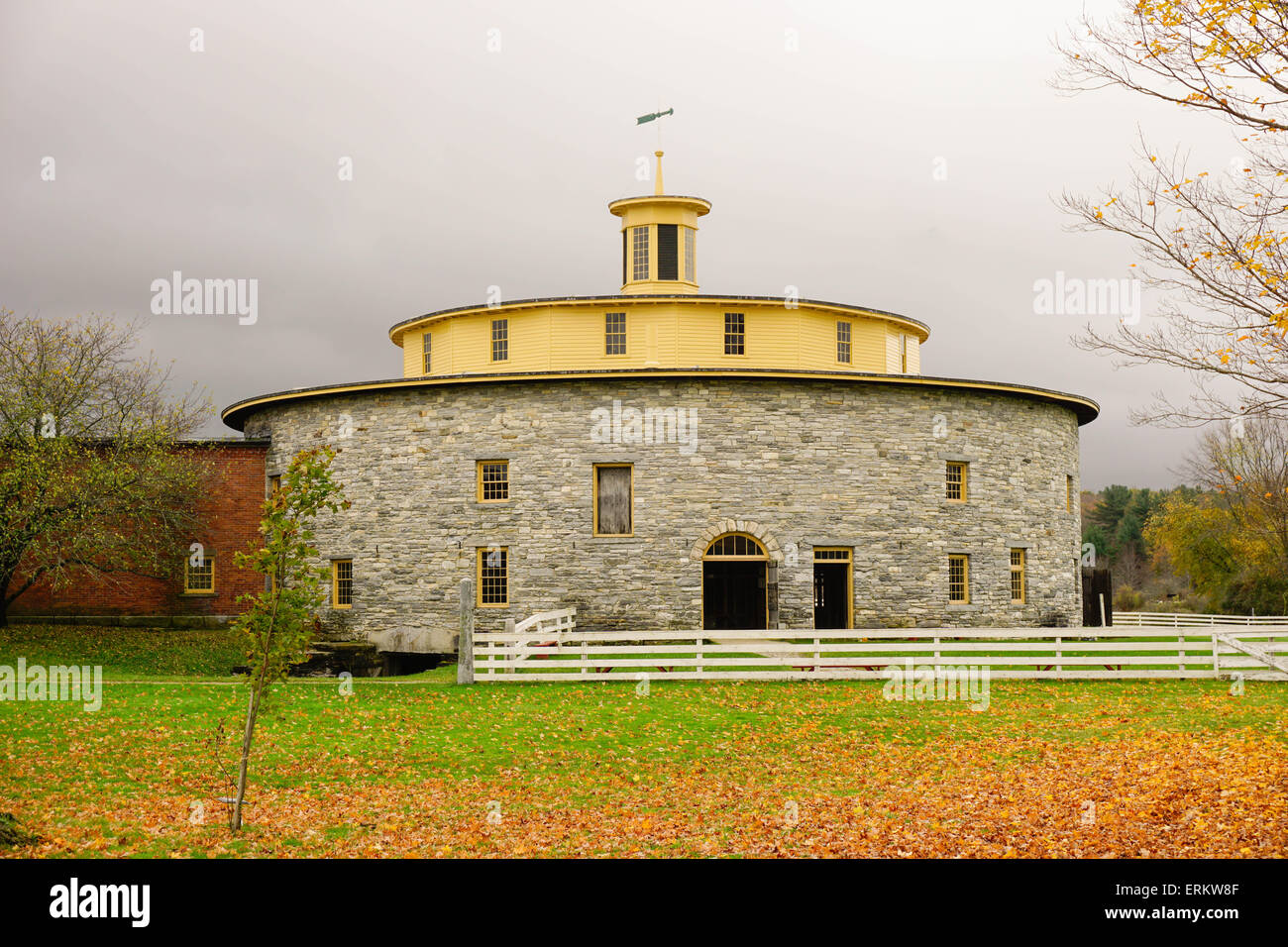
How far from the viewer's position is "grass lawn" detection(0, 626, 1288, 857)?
9.66 meters

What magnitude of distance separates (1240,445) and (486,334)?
38.1 meters

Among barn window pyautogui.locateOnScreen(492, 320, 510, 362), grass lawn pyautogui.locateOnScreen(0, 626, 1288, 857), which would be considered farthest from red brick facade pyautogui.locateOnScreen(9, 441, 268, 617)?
grass lawn pyautogui.locateOnScreen(0, 626, 1288, 857)

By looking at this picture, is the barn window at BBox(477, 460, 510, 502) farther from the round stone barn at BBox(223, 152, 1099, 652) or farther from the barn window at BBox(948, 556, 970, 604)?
the barn window at BBox(948, 556, 970, 604)

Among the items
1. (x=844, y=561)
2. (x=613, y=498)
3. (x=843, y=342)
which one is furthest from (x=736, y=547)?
(x=843, y=342)

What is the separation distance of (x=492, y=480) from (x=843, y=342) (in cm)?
1192

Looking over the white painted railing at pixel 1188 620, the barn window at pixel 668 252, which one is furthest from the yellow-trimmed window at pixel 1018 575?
the barn window at pixel 668 252

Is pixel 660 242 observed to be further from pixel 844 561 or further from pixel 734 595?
pixel 844 561

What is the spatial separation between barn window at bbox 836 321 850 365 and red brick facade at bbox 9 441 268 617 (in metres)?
17.3

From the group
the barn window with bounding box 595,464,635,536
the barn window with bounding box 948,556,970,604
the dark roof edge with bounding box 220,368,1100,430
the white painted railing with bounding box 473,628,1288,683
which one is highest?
the dark roof edge with bounding box 220,368,1100,430

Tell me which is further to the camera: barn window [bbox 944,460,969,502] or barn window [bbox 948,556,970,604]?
barn window [bbox 944,460,969,502]

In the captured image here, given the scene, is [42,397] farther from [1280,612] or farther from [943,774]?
[1280,612]

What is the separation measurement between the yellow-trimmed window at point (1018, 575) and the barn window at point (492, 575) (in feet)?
Answer: 44.8

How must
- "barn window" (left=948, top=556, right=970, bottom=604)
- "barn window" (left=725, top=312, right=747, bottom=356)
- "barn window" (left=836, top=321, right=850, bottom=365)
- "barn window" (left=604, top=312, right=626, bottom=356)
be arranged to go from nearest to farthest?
"barn window" (left=948, top=556, right=970, bottom=604) → "barn window" (left=604, top=312, right=626, bottom=356) → "barn window" (left=725, top=312, right=747, bottom=356) → "barn window" (left=836, top=321, right=850, bottom=365)
